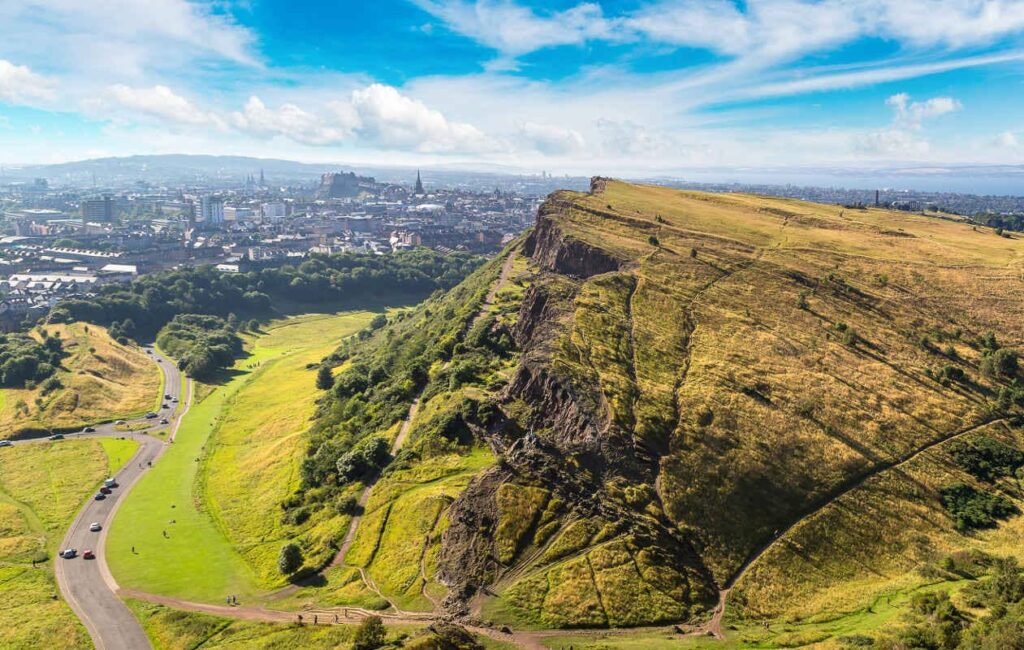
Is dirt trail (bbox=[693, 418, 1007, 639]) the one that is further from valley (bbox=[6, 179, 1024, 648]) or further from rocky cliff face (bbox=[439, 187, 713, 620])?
rocky cliff face (bbox=[439, 187, 713, 620])

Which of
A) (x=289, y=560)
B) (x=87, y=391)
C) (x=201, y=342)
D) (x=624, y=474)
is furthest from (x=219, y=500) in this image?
(x=201, y=342)

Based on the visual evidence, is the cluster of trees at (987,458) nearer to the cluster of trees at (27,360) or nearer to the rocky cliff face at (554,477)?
the rocky cliff face at (554,477)

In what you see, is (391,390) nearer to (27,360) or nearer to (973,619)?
(973,619)

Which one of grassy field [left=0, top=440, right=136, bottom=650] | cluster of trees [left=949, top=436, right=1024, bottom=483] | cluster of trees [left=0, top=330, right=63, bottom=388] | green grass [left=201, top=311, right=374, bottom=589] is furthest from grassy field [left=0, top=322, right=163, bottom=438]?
cluster of trees [left=949, top=436, right=1024, bottom=483]

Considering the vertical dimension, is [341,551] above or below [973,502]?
below

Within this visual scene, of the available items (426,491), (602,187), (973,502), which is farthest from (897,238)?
(426,491)

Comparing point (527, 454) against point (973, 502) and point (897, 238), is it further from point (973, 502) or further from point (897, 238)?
point (897, 238)
